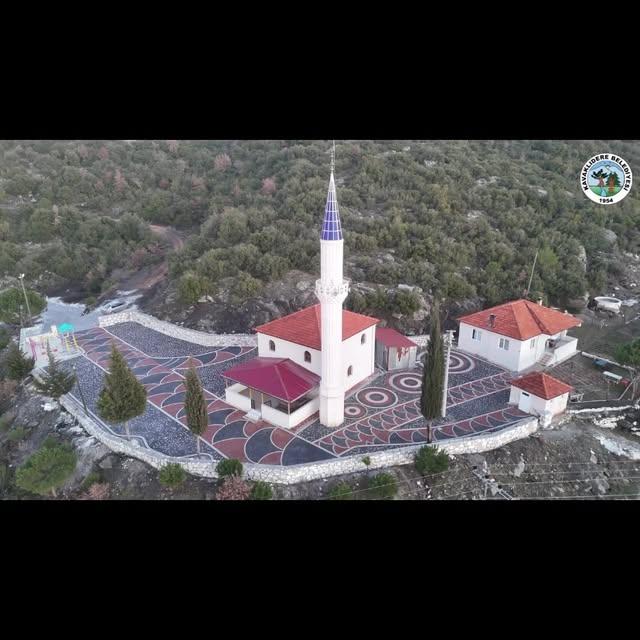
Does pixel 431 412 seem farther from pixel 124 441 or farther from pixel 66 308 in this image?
pixel 66 308

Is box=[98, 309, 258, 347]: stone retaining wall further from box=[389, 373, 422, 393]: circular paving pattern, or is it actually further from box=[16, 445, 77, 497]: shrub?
box=[16, 445, 77, 497]: shrub

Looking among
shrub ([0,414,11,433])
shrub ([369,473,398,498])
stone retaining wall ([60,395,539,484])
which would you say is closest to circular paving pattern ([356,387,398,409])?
stone retaining wall ([60,395,539,484])

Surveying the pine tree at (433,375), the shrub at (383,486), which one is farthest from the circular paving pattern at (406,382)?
the shrub at (383,486)

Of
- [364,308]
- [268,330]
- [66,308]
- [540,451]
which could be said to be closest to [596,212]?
[364,308]

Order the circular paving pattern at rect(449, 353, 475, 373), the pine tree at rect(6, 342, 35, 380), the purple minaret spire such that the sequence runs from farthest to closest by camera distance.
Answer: the circular paving pattern at rect(449, 353, 475, 373)
the pine tree at rect(6, 342, 35, 380)
the purple minaret spire

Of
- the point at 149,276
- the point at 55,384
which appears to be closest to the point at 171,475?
the point at 55,384

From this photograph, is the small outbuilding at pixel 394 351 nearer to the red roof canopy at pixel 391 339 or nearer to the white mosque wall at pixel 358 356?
the red roof canopy at pixel 391 339
